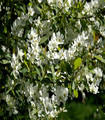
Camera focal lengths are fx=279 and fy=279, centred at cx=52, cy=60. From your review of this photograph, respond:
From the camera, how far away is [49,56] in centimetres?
194

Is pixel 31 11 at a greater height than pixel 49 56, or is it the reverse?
pixel 31 11

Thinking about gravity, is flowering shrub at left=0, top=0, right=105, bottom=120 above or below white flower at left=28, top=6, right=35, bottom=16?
below

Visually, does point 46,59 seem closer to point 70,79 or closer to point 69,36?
point 70,79

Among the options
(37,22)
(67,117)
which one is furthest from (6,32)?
(67,117)

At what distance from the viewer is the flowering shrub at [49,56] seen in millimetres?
1961

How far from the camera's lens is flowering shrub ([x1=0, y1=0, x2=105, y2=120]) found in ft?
6.43

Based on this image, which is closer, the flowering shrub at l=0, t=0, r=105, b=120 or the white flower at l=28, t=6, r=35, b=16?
the flowering shrub at l=0, t=0, r=105, b=120

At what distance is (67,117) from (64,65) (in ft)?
3.82

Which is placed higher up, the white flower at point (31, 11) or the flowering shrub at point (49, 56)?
the white flower at point (31, 11)

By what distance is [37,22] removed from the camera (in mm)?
2254

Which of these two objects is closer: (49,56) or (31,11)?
(49,56)

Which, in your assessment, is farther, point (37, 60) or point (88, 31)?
point (88, 31)

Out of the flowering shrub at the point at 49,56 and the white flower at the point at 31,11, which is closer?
the flowering shrub at the point at 49,56

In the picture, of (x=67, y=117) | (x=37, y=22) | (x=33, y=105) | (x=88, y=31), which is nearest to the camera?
(x=33, y=105)
